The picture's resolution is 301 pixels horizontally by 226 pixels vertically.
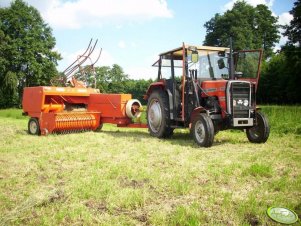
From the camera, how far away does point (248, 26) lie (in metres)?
43.2

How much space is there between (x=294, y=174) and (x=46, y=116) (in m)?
7.05

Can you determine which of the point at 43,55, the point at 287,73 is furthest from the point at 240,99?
the point at 43,55

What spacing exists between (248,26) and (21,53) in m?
27.0

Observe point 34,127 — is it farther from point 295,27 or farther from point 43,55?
point 43,55

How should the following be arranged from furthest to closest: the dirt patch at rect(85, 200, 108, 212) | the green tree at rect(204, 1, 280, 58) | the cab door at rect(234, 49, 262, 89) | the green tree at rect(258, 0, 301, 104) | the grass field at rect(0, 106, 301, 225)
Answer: the green tree at rect(204, 1, 280, 58), the green tree at rect(258, 0, 301, 104), the cab door at rect(234, 49, 262, 89), the dirt patch at rect(85, 200, 108, 212), the grass field at rect(0, 106, 301, 225)

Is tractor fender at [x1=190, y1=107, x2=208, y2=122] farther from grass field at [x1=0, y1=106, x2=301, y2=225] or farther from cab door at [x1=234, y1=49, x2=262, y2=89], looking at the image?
cab door at [x1=234, y1=49, x2=262, y2=89]

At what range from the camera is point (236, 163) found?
5371 mm

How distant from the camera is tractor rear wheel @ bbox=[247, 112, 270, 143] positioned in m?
7.68

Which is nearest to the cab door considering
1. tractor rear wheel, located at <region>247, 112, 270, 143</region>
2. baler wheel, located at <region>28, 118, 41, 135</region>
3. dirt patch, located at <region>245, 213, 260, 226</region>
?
tractor rear wheel, located at <region>247, 112, 270, 143</region>

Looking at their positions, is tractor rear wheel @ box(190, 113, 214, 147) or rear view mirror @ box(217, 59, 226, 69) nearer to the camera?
tractor rear wheel @ box(190, 113, 214, 147)

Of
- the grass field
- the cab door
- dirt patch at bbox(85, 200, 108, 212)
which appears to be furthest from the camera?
the cab door

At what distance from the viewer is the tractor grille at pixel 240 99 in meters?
7.40

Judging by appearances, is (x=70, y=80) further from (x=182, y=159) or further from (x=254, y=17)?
(x=254, y=17)

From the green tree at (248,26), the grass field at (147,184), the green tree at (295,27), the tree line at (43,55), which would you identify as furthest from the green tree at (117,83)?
the grass field at (147,184)
